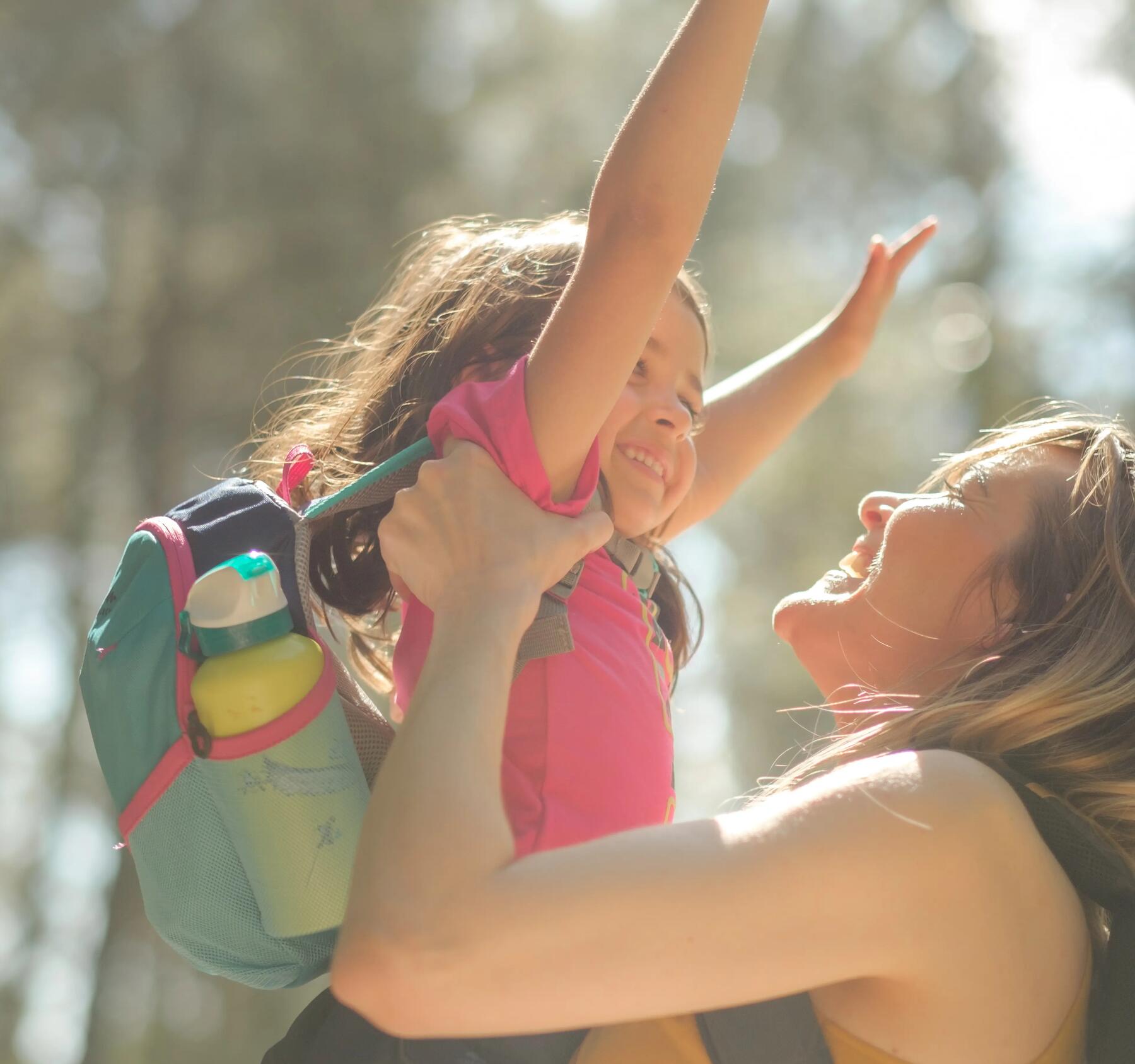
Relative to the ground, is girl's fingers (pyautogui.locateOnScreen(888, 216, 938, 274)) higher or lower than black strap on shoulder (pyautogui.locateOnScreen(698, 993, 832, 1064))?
higher

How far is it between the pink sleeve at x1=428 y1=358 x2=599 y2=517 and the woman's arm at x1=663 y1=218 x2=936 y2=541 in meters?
0.96

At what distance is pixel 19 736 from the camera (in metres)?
8.02

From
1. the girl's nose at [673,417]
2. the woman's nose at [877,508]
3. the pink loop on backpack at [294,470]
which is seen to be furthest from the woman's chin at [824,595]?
the pink loop on backpack at [294,470]

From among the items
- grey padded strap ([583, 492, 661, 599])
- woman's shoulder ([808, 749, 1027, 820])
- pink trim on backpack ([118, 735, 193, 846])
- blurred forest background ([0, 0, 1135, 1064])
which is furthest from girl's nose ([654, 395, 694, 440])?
blurred forest background ([0, 0, 1135, 1064])

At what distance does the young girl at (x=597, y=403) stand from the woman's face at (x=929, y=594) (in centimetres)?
30

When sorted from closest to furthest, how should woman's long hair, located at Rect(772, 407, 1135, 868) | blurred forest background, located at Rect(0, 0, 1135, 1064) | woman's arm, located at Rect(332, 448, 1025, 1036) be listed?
woman's arm, located at Rect(332, 448, 1025, 1036), woman's long hair, located at Rect(772, 407, 1135, 868), blurred forest background, located at Rect(0, 0, 1135, 1064)

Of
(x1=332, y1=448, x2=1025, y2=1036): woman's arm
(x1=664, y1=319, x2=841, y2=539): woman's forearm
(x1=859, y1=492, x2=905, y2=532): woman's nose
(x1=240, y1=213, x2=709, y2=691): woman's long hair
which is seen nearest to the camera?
(x1=332, y1=448, x2=1025, y2=1036): woman's arm

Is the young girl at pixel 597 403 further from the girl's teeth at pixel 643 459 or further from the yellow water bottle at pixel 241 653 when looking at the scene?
the yellow water bottle at pixel 241 653

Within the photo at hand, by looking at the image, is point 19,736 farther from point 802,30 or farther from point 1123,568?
point 1123,568

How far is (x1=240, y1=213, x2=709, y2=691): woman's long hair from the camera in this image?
1.83 meters

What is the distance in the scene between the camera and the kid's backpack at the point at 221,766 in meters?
1.33

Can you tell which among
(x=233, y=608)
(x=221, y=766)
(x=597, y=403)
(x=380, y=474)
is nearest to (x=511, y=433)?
(x=597, y=403)

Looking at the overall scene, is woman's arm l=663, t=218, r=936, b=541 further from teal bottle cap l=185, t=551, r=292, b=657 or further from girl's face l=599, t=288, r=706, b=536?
teal bottle cap l=185, t=551, r=292, b=657

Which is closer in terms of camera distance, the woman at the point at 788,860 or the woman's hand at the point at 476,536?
the woman at the point at 788,860
